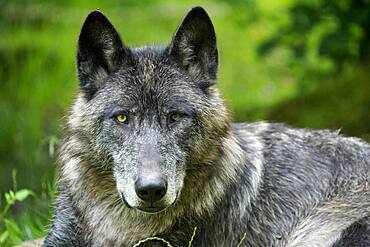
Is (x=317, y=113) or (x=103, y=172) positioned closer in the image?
(x=103, y=172)

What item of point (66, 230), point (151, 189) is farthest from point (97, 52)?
point (66, 230)

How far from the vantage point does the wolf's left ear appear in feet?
19.2

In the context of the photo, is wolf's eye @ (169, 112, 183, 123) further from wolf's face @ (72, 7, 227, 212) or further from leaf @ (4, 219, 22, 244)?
leaf @ (4, 219, 22, 244)

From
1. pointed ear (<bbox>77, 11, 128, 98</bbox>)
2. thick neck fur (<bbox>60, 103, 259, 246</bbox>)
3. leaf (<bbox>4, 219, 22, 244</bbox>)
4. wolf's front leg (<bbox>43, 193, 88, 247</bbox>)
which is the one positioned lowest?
leaf (<bbox>4, 219, 22, 244</bbox>)

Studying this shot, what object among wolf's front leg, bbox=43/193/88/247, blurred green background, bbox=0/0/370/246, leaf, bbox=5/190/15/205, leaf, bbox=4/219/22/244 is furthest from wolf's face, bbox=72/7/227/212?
leaf, bbox=4/219/22/244

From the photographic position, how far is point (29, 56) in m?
12.8

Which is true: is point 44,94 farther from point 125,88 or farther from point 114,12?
point 125,88

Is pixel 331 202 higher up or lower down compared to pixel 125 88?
lower down

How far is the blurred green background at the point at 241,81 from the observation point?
29.8 ft

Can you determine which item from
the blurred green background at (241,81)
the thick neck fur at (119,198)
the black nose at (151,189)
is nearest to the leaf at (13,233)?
the blurred green background at (241,81)

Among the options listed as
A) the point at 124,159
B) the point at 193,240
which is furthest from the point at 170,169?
the point at 193,240

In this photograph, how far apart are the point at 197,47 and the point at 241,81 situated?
8230mm

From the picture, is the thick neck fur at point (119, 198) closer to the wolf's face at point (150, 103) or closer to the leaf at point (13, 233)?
the wolf's face at point (150, 103)

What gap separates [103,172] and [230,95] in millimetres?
7236
